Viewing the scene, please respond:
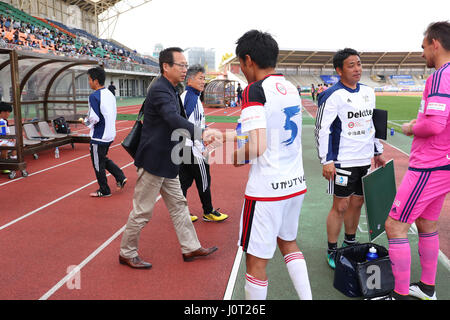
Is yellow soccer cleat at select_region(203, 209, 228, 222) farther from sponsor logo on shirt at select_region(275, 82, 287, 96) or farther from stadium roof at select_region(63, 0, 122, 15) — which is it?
stadium roof at select_region(63, 0, 122, 15)

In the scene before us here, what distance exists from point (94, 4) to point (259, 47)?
56.8 meters

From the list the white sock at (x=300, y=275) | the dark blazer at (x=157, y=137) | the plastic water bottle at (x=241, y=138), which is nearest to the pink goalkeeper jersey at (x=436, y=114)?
the white sock at (x=300, y=275)

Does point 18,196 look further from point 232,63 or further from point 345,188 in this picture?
point 232,63

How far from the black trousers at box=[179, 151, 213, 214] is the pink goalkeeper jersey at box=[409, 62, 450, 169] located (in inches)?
103

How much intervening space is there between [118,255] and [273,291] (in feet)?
5.76

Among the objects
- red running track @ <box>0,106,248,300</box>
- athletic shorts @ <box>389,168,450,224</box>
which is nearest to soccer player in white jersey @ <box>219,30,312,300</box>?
athletic shorts @ <box>389,168,450,224</box>

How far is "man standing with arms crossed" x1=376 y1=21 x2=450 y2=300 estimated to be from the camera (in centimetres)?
241

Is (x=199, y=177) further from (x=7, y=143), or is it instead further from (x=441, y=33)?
(x=7, y=143)

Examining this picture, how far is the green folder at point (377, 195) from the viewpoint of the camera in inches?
132

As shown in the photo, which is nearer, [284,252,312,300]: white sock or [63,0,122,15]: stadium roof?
[284,252,312,300]: white sock

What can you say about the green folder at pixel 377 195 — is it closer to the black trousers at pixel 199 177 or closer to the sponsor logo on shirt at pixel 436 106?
the sponsor logo on shirt at pixel 436 106

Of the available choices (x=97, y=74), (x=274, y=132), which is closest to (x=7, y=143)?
(x=97, y=74)

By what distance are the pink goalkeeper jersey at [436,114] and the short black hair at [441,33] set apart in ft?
0.56

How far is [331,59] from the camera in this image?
71.9m
